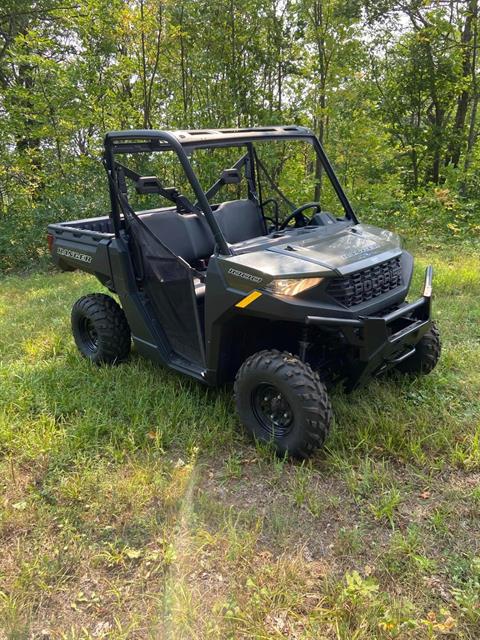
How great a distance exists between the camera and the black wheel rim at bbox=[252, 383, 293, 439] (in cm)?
277

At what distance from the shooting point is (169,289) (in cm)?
329

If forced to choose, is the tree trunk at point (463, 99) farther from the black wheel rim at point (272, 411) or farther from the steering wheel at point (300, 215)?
the black wheel rim at point (272, 411)

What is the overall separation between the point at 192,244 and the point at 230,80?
5.48 m

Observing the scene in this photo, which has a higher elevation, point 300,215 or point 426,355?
point 300,215

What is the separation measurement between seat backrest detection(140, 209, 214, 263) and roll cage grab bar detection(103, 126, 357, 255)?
0.24 meters

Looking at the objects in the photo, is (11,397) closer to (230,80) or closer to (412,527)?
(412,527)

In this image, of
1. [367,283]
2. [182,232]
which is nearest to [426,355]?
[367,283]

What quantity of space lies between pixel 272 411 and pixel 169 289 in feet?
3.40

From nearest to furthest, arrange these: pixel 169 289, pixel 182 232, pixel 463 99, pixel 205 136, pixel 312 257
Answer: pixel 312 257 < pixel 205 136 < pixel 169 289 < pixel 182 232 < pixel 463 99

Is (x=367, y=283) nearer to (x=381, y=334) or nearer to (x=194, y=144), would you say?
(x=381, y=334)

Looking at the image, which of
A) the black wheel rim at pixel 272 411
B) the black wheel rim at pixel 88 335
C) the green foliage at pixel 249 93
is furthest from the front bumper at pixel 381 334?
the green foliage at pixel 249 93

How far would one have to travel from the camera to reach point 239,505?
2508 mm

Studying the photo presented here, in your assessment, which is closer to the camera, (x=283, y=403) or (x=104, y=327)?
(x=283, y=403)

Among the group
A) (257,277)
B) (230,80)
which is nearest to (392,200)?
(230,80)
